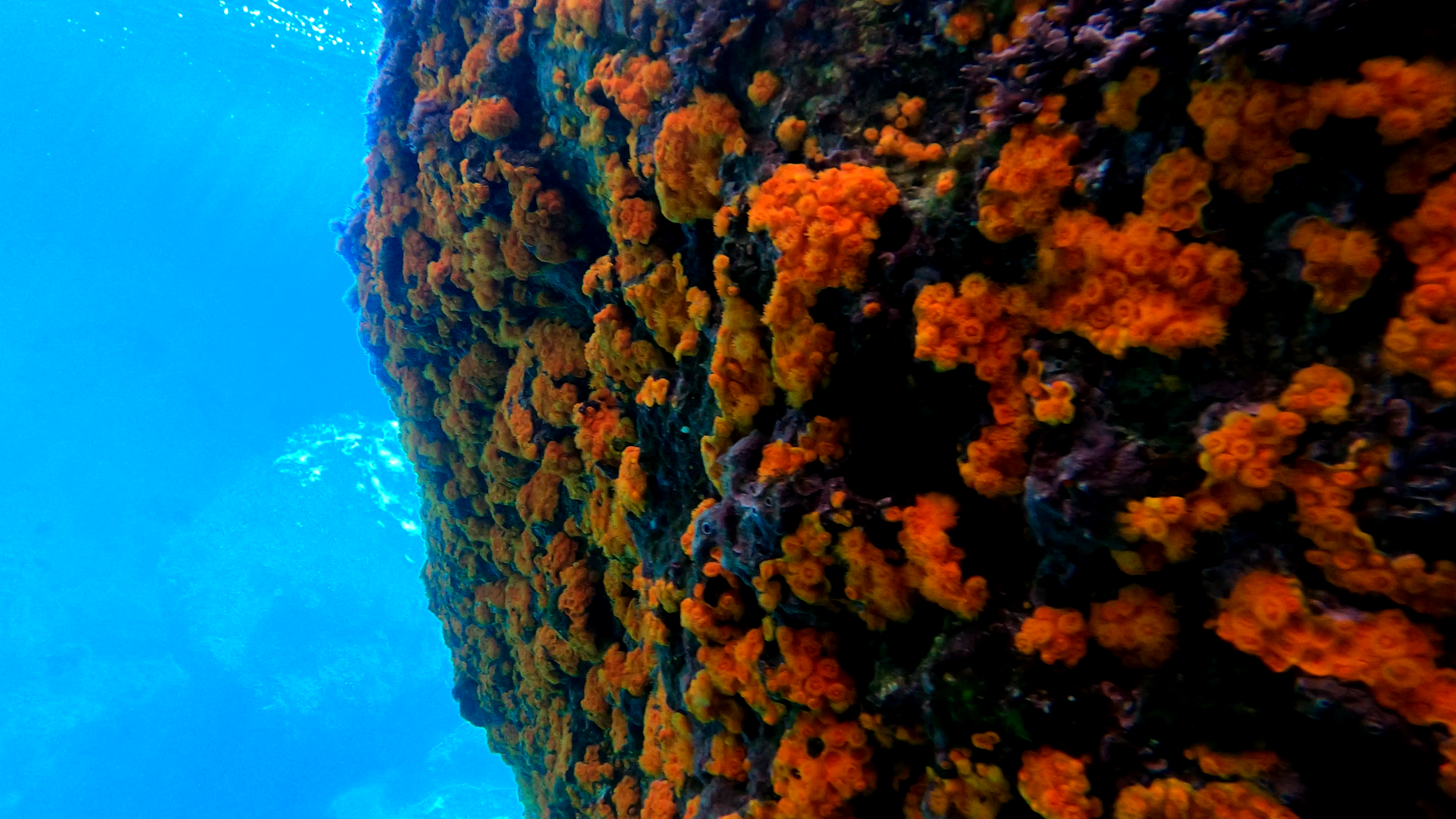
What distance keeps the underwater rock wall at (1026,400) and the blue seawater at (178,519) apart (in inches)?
1276

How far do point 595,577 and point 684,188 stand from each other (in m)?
3.59

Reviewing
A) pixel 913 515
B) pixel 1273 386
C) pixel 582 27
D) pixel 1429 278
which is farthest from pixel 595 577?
pixel 1429 278

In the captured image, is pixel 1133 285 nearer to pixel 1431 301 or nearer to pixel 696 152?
pixel 1431 301

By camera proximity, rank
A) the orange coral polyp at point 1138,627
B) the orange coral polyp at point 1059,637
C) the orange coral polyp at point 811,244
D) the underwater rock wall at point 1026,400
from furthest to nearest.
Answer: the orange coral polyp at point 811,244, the orange coral polyp at point 1059,637, the orange coral polyp at point 1138,627, the underwater rock wall at point 1026,400

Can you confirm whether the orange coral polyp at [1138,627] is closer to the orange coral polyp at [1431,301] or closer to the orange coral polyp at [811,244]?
the orange coral polyp at [1431,301]

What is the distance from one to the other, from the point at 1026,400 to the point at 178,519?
191 feet

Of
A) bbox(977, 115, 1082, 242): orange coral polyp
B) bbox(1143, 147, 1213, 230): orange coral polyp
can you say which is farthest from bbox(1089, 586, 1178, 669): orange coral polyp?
bbox(977, 115, 1082, 242): orange coral polyp

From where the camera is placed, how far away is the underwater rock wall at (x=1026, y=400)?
2.10 meters

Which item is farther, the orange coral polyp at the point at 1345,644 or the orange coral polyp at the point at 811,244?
the orange coral polyp at the point at 811,244

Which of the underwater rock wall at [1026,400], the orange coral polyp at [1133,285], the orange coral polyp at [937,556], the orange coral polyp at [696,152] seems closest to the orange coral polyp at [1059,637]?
the underwater rock wall at [1026,400]

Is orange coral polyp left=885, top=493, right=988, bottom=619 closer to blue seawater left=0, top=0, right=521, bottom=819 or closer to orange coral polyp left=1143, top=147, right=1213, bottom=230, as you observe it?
orange coral polyp left=1143, top=147, right=1213, bottom=230

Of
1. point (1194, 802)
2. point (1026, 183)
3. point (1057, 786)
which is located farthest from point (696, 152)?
point (1194, 802)

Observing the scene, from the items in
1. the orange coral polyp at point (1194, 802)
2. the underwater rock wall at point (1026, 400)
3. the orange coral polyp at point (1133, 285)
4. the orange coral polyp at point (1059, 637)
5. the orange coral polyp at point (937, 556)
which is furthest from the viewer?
the orange coral polyp at point (937, 556)

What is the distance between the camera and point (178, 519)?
4719cm
